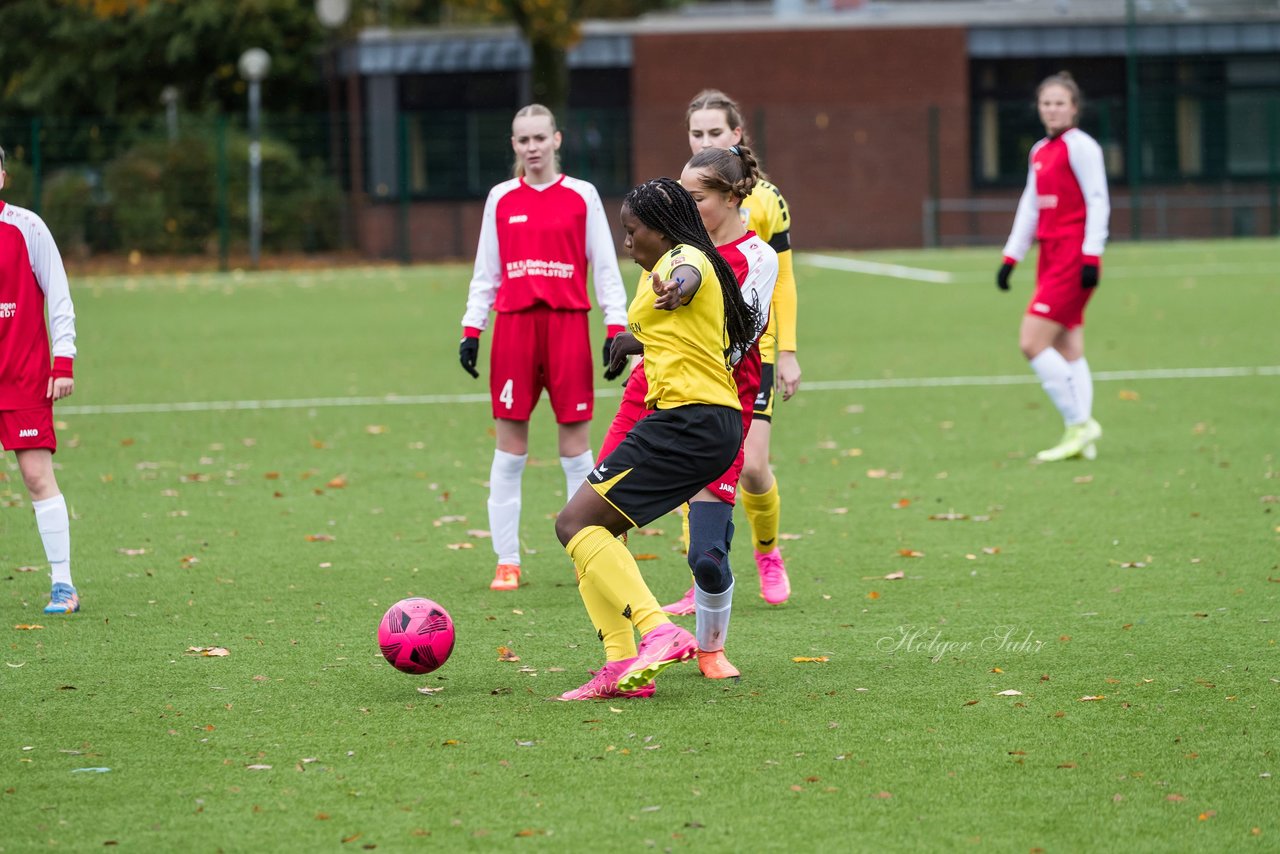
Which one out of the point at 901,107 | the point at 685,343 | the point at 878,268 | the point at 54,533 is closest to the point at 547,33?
the point at 878,268

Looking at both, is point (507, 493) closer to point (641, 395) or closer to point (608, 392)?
point (641, 395)

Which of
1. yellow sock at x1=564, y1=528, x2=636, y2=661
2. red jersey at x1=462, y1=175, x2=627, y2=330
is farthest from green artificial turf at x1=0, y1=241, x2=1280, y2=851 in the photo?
red jersey at x1=462, y1=175, x2=627, y2=330

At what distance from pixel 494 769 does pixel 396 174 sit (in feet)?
102

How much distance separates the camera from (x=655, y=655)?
17.6ft

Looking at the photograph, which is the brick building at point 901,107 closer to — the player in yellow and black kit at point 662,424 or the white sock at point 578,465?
the white sock at point 578,465

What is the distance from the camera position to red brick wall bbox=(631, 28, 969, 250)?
35.9 m

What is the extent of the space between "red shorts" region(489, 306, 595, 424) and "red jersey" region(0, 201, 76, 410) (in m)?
1.79

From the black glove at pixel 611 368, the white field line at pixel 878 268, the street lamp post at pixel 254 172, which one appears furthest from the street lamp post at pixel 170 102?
the black glove at pixel 611 368

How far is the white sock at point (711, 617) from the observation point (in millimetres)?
5707

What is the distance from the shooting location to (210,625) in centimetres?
665

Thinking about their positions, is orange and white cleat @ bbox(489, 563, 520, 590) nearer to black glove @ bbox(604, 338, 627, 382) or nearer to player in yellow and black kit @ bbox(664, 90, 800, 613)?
player in yellow and black kit @ bbox(664, 90, 800, 613)

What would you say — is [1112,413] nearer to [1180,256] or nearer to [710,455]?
[710,455]

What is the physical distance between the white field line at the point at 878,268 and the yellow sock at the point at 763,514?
19049 millimetres

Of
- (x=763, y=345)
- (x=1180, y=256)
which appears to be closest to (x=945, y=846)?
(x=763, y=345)
